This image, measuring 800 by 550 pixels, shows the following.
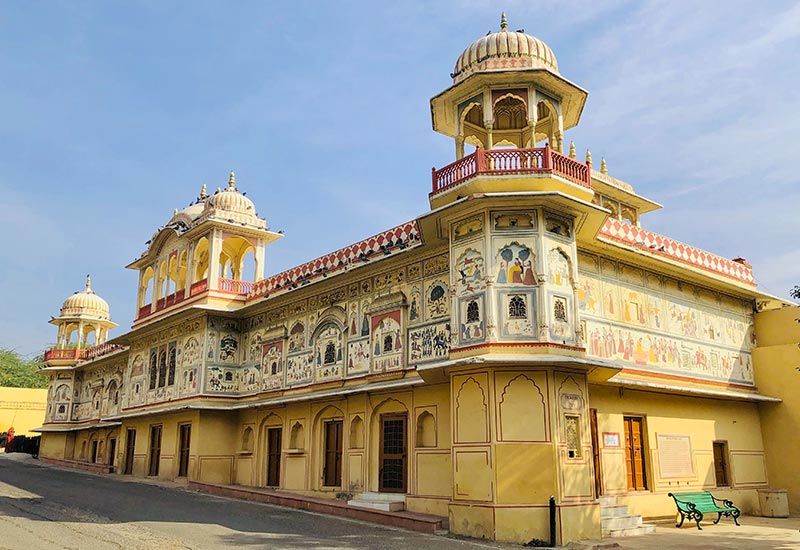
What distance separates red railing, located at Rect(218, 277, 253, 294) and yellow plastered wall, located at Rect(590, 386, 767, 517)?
41.2 ft

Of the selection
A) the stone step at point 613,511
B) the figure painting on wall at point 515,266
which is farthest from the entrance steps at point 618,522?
the figure painting on wall at point 515,266

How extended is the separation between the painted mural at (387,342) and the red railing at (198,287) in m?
7.70

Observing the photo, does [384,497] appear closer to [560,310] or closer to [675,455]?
[560,310]

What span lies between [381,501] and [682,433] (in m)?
7.51

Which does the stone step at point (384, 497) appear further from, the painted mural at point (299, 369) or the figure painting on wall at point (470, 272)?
the figure painting on wall at point (470, 272)

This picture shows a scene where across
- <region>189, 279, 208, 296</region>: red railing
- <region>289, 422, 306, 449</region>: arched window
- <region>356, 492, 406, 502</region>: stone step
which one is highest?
<region>189, 279, 208, 296</region>: red railing

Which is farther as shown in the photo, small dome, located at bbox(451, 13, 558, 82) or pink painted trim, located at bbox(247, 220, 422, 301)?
pink painted trim, located at bbox(247, 220, 422, 301)

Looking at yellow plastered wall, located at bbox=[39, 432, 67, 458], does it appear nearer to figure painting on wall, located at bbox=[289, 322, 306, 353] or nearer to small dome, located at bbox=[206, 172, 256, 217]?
small dome, located at bbox=[206, 172, 256, 217]

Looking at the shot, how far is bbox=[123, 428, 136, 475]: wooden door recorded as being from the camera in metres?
26.7

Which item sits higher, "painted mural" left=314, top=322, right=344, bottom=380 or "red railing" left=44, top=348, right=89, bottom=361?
"red railing" left=44, top=348, right=89, bottom=361

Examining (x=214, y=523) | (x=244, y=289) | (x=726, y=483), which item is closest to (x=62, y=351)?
(x=244, y=289)

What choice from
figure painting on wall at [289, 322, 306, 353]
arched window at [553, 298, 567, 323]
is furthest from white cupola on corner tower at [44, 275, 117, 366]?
arched window at [553, 298, 567, 323]

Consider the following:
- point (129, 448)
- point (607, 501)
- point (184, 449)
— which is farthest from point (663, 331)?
point (129, 448)

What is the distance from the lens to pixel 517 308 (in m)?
13.0
